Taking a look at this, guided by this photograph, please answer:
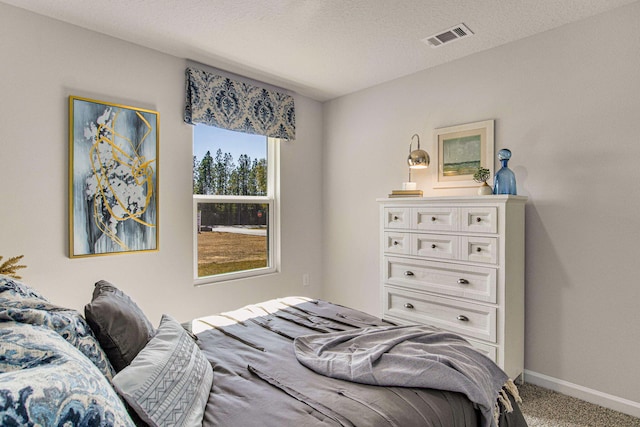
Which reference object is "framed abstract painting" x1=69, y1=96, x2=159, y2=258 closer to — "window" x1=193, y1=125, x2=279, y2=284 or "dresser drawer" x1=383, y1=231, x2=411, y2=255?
"window" x1=193, y1=125, x2=279, y2=284

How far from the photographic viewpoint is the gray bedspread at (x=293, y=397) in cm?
115

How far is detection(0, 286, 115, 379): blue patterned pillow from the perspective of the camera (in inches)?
36.2

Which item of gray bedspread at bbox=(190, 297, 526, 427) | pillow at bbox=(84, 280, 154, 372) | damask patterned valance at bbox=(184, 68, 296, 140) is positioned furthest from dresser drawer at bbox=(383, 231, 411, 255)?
pillow at bbox=(84, 280, 154, 372)

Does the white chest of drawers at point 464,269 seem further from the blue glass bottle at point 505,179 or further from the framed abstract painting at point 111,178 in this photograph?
the framed abstract painting at point 111,178

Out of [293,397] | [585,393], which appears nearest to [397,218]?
[585,393]

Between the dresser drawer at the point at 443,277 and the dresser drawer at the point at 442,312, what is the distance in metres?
0.06

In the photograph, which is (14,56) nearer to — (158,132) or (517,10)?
(158,132)

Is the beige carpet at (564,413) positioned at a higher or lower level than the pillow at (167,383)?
lower

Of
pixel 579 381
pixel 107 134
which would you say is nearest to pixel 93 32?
pixel 107 134

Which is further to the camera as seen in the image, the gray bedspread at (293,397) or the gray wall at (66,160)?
the gray wall at (66,160)

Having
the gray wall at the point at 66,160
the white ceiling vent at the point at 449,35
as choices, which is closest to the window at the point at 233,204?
the gray wall at the point at 66,160

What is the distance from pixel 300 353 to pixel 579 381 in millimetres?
2220

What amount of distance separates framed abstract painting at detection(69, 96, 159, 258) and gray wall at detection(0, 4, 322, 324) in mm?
68

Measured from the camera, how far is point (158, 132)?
3.00m
